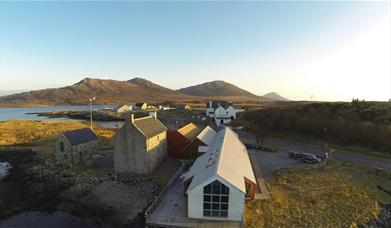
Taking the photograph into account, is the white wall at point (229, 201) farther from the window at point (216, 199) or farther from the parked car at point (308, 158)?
the parked car at point (308, 158)

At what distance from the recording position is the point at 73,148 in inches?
1329

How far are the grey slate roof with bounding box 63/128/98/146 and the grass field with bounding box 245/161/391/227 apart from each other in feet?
79.6

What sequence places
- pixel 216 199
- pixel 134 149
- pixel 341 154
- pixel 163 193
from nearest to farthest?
1. pixel 216 199
2. pixel 163 193
3. pixel 134 149
4. pixel 341 154

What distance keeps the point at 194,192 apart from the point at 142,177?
11.3 m

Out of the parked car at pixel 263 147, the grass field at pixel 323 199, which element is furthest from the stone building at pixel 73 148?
the parked car at pixel 263 147

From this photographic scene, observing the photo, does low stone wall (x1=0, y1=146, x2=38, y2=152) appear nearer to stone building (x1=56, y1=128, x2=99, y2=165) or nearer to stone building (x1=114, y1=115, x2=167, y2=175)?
stone building (x1=56, y1=128, x2=99, y2=165)

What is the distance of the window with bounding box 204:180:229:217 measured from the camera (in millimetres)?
18922

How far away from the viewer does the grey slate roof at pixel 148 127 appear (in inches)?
1178

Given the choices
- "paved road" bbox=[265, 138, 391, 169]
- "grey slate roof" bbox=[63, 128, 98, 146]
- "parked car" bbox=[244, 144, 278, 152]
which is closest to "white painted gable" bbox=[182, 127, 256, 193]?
"parked car" bbox=[244, 144, 278, 152]

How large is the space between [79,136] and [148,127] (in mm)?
11153

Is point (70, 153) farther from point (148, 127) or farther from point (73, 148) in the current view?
point (148, 127)

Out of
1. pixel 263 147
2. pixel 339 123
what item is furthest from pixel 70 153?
pixel 339 123

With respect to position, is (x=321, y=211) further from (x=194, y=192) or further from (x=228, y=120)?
(x=228, y=120)

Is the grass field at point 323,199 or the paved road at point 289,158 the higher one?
the paved road at point 289,158
